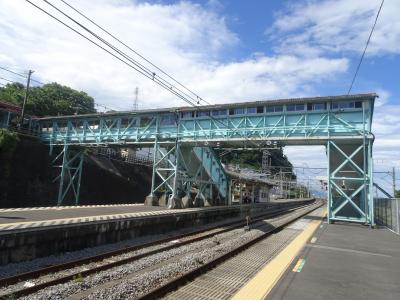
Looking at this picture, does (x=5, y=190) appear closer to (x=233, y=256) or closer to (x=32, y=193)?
(x=32, y=193)

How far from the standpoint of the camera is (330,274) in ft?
30.2

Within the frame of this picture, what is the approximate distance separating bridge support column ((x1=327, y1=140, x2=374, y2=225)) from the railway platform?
811 cm

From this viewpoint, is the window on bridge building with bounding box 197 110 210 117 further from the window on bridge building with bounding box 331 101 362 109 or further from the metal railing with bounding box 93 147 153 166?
the metal railing with bounding box 93 147 153 166

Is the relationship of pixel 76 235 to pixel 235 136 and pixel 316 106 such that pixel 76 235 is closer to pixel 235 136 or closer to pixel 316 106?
pixel 235 136

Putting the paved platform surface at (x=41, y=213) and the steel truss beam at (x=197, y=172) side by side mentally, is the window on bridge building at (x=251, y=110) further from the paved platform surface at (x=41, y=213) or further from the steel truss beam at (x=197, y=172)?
the paved platform surface at (x=41, y=213)

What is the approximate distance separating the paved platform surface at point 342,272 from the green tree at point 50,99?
40436 mm

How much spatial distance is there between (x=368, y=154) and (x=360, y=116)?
8.65ft

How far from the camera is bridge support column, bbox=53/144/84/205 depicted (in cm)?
3341

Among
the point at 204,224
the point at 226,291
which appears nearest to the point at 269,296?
the point at 226,291

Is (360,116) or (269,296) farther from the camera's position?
(360,116)

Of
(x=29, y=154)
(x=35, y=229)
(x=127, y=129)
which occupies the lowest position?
(x=35, y=229)

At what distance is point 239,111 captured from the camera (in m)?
27.2

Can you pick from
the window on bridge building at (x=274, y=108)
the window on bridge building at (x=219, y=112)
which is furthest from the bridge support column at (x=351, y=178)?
the window on bridge building at (x=219, y=112)

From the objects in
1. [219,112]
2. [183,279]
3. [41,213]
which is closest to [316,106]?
[219,112]
